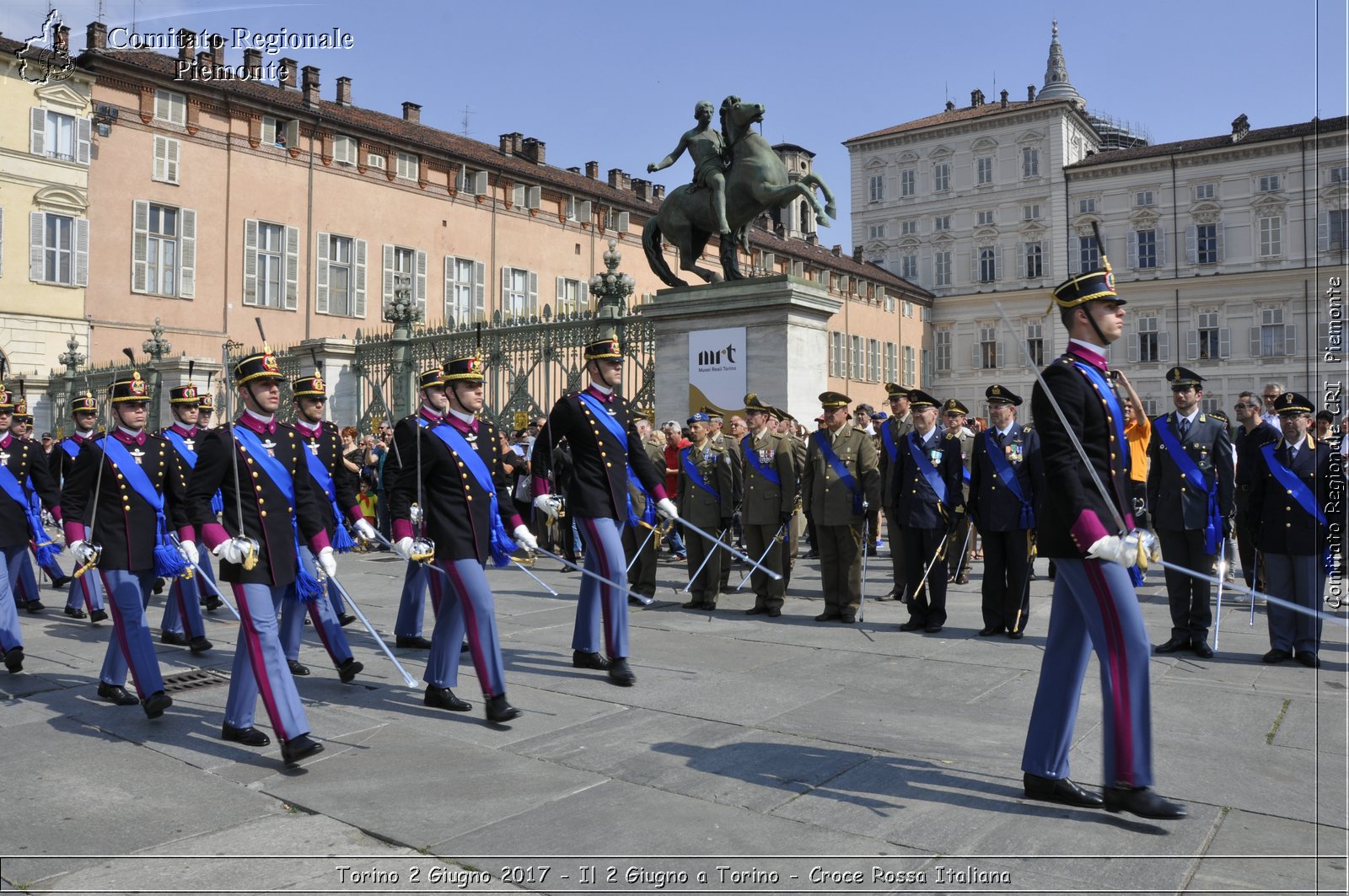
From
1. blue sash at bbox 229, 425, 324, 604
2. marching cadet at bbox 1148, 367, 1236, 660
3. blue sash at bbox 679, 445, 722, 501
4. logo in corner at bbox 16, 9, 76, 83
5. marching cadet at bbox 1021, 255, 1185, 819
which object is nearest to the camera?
marching cadet at bbox 1021, 255, 1185, 819

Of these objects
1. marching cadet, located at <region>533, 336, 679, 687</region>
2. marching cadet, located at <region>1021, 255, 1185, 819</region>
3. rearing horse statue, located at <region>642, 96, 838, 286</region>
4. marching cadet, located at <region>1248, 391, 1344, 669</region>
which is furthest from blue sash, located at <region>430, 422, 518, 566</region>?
rearing horse statue, located at <region>642, 96, 838, 286</region>

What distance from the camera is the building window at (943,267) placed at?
2194 inches

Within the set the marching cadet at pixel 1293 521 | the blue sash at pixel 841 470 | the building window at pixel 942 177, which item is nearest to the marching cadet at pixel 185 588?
the blue sash at pixel 841 470

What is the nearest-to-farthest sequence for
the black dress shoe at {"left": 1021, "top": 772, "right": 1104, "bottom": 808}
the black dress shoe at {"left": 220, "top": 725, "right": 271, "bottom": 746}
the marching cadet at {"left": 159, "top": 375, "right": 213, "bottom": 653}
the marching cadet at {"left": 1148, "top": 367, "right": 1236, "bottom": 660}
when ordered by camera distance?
the black dress shoe at {"left": 1021, "top": 772, "right": 1104, "bottom": 808}, the black dress shoe at {"left": 220, "top": 725, "right": 271, "bottom": 746}, the marching cadet at {"left": 1148, "top": 367, "right": 1236, "bottom": 660}, the marching cadet at {"left": 159, "top": 375, "right": 213, "bottom": 653}

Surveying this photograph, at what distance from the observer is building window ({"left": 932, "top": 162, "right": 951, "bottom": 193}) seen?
182ft

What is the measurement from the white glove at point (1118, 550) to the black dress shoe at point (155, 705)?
4.85 m

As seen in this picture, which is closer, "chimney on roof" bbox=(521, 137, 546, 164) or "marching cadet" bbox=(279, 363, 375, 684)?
"marching cadet" bbox=(279, 363, 375, 684)

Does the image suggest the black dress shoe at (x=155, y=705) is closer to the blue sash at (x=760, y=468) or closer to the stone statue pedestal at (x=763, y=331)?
the blue sash at (x=760, y=468)

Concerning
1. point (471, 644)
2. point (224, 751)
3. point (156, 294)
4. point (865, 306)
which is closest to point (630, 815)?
point (471, 644)

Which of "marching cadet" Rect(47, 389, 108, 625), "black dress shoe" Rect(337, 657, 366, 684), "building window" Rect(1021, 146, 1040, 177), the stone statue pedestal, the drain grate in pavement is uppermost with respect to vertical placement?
"building window" Rect(1021, 146, 1040, 177)

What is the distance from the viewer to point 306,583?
265 inches

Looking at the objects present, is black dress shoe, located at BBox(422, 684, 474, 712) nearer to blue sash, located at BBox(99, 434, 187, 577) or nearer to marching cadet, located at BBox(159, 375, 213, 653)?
blue sash, located at BBox(99, 434, 187, 577)

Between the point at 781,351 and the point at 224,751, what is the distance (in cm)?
841

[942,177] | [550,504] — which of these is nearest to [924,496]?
[550,504]
